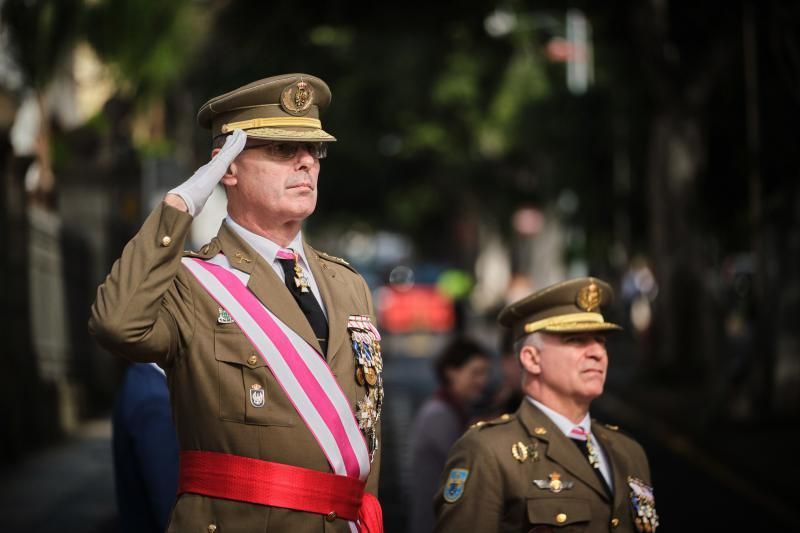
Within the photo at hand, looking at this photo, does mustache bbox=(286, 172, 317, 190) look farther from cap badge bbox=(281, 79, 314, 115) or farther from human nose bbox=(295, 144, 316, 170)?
cap badge bbox=(281, 79, 314, 115)

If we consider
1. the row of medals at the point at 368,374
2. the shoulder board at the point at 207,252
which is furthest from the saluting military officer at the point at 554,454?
the shoulder board at the point at 207,252

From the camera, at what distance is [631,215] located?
34.1 m

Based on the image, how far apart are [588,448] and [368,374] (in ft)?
4.12

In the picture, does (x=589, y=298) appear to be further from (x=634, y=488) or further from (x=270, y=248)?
(x=270, y=248)

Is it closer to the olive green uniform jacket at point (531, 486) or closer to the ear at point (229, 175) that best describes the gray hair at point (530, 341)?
the olive green uniform jacket at point (531, 486)

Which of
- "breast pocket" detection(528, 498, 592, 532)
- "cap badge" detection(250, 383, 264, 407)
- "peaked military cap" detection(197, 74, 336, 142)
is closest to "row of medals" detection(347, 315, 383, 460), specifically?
"cap badge" detection(250, 383, 264, 407)

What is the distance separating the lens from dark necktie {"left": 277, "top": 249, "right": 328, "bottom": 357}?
442 cm

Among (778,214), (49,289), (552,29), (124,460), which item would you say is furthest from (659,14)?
(552,29)

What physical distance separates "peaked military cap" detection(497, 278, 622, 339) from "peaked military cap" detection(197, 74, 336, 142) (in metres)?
1.38

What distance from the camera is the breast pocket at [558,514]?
5.21 metres

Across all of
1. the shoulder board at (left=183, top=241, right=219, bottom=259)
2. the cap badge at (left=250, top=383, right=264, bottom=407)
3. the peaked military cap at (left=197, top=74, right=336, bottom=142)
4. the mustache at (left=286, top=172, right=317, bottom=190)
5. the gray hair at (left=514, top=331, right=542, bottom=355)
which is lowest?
the gray hair at (left=514, top=331, right=542, bottom=355)

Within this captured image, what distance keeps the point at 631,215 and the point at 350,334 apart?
3007 centimetres

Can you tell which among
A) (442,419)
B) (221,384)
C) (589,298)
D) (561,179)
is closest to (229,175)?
(221,384)

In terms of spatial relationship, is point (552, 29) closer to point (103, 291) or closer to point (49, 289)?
point (49, 289)
